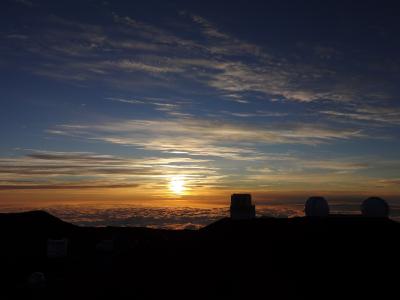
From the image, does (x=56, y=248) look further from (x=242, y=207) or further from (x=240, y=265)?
(x=240, y=265)

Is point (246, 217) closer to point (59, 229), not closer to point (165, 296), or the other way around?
point (165, 296)

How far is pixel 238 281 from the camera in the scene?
1296 inches

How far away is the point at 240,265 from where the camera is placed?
35.8 m

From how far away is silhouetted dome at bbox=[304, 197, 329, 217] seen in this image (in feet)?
146

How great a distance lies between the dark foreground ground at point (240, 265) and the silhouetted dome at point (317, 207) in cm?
111

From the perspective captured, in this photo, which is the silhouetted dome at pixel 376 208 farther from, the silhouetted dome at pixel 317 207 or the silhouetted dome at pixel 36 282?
the silhouetted dome at pixel 36 282

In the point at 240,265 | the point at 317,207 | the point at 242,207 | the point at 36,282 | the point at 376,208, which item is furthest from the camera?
the point at 242,207

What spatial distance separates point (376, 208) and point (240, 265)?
1796 cm

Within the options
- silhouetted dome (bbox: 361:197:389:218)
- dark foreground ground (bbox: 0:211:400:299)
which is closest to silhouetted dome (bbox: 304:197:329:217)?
dark foreground ground (bbox: 0:211:400:299)

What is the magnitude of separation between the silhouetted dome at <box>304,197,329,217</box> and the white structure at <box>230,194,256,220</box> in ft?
20.8

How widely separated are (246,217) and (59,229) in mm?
32868

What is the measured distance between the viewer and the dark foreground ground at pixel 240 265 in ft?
103

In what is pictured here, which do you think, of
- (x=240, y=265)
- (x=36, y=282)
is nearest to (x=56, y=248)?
(x=36, y=282)

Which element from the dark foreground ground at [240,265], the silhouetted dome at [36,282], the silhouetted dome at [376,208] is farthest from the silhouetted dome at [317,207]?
the silhouetted dome at [36,282]
